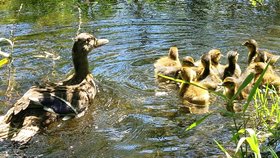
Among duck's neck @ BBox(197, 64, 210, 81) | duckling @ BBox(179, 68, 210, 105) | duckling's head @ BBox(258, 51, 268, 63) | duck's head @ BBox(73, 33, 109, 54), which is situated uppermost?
duck's head @ BBox(73, 33, 109, 54)

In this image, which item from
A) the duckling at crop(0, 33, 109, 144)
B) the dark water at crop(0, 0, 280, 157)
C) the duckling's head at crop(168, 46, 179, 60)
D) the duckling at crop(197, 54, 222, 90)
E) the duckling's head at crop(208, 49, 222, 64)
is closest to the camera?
the dark water at crop(0, 0, 280, 157)

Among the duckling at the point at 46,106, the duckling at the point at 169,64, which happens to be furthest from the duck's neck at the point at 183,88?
the duckling at the point at 46,106

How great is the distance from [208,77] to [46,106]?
213cm

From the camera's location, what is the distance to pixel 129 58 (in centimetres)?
725

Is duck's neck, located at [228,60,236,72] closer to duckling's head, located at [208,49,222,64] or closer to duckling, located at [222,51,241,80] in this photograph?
duckling, located at [222,51,241,80]

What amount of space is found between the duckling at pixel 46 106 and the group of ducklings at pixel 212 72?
3.64 feet

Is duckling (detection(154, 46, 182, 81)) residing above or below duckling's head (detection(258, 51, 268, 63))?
below

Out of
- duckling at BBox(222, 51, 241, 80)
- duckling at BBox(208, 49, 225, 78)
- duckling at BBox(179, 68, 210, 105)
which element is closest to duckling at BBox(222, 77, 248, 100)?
duckling at BBox(179, 68, 210, 105)

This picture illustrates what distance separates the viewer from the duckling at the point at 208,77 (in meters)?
6.09

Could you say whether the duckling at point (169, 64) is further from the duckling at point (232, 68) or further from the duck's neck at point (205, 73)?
the duckling at point (232, 68)

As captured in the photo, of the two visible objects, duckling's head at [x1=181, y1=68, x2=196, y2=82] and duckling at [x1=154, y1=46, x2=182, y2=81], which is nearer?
duckling's head at [x1=181, y1=68, x2=196, y2=82]

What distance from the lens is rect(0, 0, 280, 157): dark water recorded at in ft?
14.8

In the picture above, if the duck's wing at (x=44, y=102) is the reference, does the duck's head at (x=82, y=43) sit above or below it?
above

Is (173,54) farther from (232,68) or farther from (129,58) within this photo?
(232,68)
